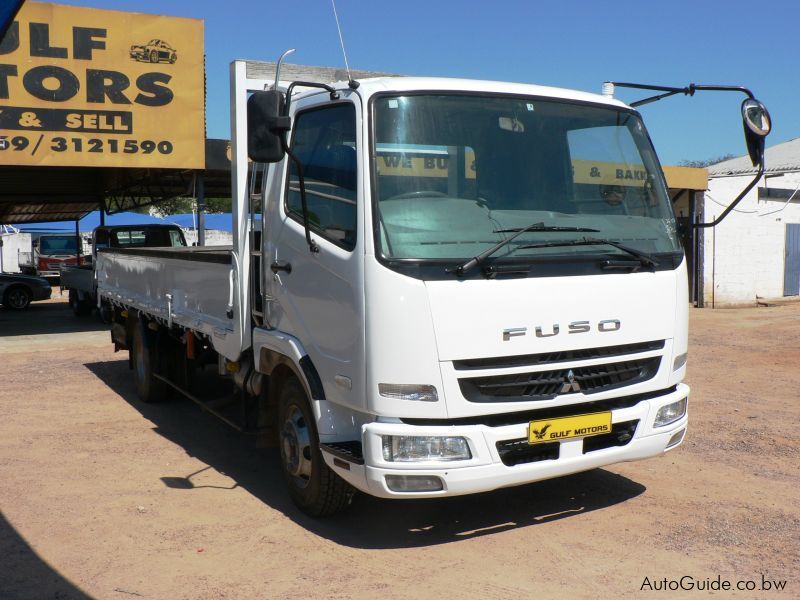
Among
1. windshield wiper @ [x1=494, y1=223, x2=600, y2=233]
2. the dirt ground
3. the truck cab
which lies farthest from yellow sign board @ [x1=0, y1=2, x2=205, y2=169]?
windshield wiper @ [x1=494, y1=223, x2=600, y2=233]

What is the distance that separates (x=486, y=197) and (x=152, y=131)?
10628mm

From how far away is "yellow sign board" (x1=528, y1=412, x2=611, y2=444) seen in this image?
13.9ft

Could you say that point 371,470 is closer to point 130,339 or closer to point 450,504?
point 450,504

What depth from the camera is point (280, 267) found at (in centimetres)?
489

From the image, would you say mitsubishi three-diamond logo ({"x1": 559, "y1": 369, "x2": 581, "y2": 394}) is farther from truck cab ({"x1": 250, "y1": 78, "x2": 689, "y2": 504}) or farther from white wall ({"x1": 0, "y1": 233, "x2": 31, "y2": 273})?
Answer: white wall ({"x1": 0, "y1": 233, "x2": 31, "y2": 273})

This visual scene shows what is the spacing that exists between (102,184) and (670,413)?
20682 millimetres

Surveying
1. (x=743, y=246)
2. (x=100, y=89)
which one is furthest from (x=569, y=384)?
(x=743, y=246)

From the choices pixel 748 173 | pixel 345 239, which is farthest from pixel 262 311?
pixel 748 173

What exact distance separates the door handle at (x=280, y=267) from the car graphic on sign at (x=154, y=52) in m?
9.89

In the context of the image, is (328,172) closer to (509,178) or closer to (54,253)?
(509,178)

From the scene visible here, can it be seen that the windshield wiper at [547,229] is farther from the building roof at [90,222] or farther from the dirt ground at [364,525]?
the building roof at [90,222]

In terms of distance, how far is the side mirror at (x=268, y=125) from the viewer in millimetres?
4168

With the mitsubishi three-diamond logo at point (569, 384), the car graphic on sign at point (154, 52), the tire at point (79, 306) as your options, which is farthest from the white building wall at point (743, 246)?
→ the mitsubishi three-diamond logo at point (569, 384)

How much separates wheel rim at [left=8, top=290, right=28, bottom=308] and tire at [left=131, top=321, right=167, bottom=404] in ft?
49.7
